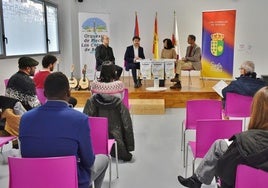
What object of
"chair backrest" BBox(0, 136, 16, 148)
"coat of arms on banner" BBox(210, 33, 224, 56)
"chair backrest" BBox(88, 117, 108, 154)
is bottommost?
"chair backrest" BBox(0, 136, 16, 148)

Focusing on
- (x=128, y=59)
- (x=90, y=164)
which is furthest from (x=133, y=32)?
(x=90, y=164)

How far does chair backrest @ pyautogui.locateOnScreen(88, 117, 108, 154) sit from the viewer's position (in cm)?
248

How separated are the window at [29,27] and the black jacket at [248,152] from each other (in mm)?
4666

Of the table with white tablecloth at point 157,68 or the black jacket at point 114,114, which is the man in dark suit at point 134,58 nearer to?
the table with white tablecloth at point 157,68

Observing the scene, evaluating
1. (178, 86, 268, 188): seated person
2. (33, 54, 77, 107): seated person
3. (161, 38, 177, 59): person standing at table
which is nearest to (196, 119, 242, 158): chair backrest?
(178, 86, 268, 188): seated person

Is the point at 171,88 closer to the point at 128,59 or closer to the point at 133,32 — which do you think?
the point at 128,59

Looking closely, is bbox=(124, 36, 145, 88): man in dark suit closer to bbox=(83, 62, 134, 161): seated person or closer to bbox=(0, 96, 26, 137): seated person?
bbox=(83, 62, 134, 161): seated person

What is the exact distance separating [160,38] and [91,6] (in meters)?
2.36

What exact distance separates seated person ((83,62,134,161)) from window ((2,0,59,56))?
272 cm

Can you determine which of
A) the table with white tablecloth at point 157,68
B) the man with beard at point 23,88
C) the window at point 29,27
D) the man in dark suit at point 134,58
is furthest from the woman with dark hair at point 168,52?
the man with beard at point 23,88

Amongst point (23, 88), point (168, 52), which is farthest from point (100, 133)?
point (168, 52)

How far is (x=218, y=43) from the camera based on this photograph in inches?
328

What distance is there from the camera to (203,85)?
24.4 feet

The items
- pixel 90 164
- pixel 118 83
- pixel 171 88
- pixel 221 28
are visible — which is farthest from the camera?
pixel 221 28
